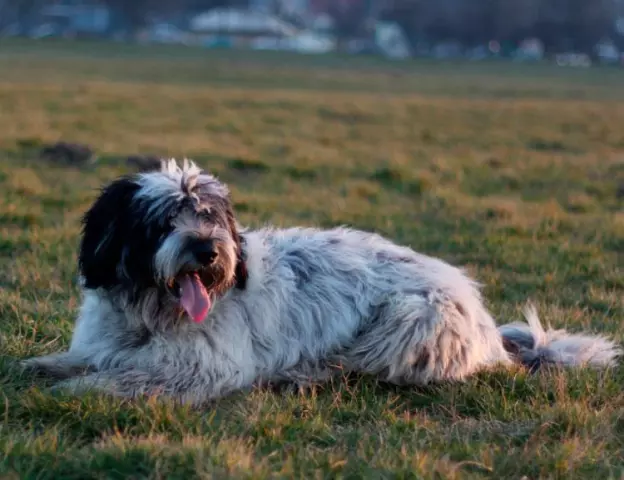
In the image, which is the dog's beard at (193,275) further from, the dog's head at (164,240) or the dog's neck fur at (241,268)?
the dog's neck fur at (241,268)

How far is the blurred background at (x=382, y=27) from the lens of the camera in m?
91.3

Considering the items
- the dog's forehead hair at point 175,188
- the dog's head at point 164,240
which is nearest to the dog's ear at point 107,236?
the dog's head at point 164,240

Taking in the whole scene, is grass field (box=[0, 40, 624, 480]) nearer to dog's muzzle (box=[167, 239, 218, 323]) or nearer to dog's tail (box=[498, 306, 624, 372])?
dog's tail (box=[498, 306, 624, 372])

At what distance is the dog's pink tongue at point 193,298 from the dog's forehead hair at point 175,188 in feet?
1.40

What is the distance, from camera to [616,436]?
505 centimetres

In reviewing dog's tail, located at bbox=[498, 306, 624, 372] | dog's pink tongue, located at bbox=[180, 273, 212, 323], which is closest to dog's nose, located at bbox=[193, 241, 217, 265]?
dog's pink tongue, located at bbox=[180, 273, 212, 323]

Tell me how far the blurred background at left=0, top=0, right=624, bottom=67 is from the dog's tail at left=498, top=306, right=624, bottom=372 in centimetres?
7786

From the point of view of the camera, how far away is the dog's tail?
20.3 ft

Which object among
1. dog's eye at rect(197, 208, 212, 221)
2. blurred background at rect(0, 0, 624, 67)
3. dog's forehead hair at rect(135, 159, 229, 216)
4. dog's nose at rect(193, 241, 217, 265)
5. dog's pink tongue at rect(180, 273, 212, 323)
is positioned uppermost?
blurred background at rect(0, 0, 624, 67)

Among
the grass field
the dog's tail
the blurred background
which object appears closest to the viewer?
the grass field

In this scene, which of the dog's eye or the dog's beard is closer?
the dog's beard

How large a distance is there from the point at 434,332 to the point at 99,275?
2.23 metres

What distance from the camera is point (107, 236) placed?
5332mm

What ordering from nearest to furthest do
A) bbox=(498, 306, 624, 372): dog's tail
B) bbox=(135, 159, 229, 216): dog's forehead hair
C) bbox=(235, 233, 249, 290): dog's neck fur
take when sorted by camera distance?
bbox=(135, 159, 229, 216): dog's forehead hair, bbox=(235, 233, 249, 290): dog's neck fur, bbox=(498, 306, 624, 372): dog's tail
